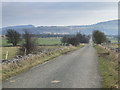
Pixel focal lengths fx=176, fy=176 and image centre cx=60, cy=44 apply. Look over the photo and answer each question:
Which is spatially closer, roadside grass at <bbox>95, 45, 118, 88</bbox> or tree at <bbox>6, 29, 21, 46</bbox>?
roadside grass at <bbox>95, 45, 118, 88</bbox>

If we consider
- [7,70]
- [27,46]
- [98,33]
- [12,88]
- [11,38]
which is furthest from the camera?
[98,33]

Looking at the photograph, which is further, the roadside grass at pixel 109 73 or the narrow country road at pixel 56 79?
the roadside grass at pixel 109 73

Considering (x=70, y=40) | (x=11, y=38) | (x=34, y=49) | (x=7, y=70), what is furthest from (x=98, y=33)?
(x=7, y=70)

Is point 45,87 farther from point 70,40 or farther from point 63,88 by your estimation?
point 70,40

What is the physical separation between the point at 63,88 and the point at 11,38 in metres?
72.3

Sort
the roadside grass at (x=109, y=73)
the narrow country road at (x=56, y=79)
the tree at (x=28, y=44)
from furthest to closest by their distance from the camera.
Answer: the tree at (x=28, y=44), the roadside grass at (x=109, y=73), the narrow country road at (x=56, y=79)

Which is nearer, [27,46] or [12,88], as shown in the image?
[12,88]

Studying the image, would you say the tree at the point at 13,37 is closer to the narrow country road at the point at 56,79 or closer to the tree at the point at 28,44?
the tree at the point at 28,44

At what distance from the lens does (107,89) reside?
23.9ft

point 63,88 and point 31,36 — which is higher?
point 31,36

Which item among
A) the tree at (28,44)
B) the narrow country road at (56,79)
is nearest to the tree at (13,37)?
the tree at (28,44)

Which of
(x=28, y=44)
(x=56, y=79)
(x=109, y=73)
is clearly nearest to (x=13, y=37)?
(x=28, y=44)

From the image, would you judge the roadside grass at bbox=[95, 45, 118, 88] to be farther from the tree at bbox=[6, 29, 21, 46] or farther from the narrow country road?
the tree at bbox=[6, 29, 21, 46]

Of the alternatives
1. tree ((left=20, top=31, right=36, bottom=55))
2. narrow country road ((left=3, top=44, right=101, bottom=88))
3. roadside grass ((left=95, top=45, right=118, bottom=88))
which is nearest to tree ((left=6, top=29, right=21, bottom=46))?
tree ((left=20, top=31, right=36, bottom=55))
